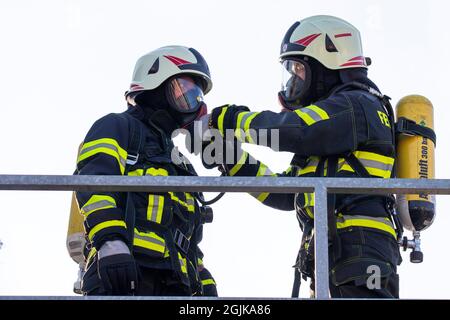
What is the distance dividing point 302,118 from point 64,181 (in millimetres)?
1954

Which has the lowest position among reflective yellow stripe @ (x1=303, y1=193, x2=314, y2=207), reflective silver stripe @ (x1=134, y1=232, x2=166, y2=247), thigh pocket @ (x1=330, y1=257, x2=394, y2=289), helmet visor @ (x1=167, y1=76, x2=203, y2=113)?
thigh pocket @ (x1=330, y1=257, x2=394, y2=289)

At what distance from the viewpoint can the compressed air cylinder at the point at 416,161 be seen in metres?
6.73

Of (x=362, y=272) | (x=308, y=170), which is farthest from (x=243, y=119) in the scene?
(x=362, y=272)

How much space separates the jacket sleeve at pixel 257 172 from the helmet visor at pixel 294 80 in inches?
19.4

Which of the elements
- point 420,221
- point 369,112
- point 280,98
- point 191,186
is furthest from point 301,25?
point 191,186

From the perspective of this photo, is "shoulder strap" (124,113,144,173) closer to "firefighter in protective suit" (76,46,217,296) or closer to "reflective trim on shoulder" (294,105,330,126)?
"firefighter in protective suit" (76,46,217,296)

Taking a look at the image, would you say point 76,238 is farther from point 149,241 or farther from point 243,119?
point 243,119

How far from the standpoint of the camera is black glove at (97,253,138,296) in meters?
6.07

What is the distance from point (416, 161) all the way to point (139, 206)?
68.8 inches

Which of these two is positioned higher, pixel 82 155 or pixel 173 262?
pixel 82 155

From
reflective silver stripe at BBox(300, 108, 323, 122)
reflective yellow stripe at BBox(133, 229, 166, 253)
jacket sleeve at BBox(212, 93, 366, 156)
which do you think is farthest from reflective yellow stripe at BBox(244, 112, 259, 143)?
reflective yellow stripe at BBox(133, 229, 166, 253)
